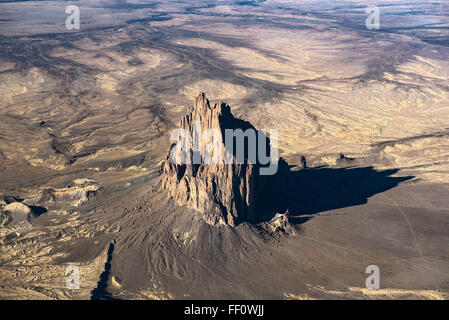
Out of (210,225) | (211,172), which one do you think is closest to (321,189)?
(210,225)

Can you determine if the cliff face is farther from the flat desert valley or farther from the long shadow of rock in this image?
the long shadow of rock

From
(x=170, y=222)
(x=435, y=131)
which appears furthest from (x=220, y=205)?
(x=435, y=131)

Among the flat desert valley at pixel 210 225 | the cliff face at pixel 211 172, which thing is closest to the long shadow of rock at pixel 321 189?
the flat desert valley at pixel 210 225

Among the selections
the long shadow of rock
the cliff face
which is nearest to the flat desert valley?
the long shadow of rock

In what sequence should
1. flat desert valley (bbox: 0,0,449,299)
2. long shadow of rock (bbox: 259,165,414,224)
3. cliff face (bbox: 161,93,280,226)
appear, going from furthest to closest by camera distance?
long shadow of rock (bbox: 259,165,414,224)
cliff face (bbox: 161,93,280,226)
flat desert valley (bbox: 0,0,449,299)

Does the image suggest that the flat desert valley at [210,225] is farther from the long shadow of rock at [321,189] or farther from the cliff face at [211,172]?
the cliff face at [211,172]

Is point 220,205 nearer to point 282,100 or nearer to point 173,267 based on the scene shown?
point 173,267

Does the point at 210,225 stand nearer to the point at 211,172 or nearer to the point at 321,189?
the point at 211,172
